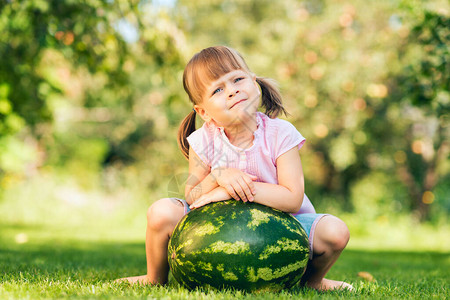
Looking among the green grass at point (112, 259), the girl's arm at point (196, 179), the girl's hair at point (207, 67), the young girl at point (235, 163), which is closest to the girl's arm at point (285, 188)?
the young girl at point (235, 163)

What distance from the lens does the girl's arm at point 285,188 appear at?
283 cm

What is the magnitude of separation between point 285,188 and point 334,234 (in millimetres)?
425

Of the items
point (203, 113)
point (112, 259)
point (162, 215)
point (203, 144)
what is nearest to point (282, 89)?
point (112, 259)

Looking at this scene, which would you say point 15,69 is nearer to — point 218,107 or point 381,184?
point 218,107

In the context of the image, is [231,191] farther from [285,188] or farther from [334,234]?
[334,234]

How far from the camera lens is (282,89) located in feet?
29.3

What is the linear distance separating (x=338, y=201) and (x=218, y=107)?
37.0 ft

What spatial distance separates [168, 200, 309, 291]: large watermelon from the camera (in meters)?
2.56

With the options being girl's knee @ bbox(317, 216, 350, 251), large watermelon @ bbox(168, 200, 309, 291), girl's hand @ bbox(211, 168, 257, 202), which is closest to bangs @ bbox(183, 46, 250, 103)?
girl's hand @ bbox(211, 168, 257, 202)

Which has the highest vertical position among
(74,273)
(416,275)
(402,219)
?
(74,273)

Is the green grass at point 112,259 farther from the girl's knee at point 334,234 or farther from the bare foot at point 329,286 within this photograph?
the girl's knee at point 334,234

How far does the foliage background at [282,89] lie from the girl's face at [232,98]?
58 cm

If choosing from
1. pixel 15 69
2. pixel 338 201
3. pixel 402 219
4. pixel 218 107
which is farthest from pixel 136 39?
pixel 338 201

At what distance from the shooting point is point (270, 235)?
8.58 feet
